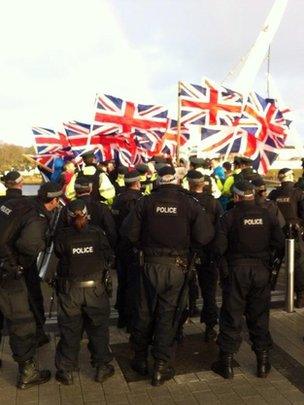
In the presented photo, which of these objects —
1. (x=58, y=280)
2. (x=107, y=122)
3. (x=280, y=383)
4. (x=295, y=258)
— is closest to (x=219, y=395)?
(x=280, y=383)

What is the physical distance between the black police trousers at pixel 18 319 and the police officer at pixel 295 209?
375cm

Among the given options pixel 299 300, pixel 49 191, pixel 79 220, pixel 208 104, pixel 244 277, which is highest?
pixel 208 104

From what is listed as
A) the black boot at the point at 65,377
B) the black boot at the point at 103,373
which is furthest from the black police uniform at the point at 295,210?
the black boot at the point at 65,377

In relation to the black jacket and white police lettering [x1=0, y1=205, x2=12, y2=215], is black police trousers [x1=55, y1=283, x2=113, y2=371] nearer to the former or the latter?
the black jacket

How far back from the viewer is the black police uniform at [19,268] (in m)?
3.96

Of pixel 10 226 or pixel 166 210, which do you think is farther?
pixel 166 210

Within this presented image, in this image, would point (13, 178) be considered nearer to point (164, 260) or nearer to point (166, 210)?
point (166, 210)

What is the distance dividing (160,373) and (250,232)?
1.55 m

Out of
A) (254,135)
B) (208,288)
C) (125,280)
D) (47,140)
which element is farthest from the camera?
(47,140)

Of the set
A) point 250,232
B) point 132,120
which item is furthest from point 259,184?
point 132,120

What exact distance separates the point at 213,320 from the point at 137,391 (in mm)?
1440

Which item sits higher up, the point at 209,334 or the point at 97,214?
the point at 97,214

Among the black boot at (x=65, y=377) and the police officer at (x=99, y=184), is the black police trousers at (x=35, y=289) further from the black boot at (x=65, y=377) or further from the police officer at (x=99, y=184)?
the police officer at (x=99, y=184)

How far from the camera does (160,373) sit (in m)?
4.08
